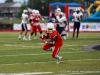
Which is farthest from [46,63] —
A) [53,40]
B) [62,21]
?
[62,21]

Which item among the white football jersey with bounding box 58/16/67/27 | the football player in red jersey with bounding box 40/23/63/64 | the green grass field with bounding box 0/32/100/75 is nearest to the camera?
the green grass field with bounding box 0/32/100/75

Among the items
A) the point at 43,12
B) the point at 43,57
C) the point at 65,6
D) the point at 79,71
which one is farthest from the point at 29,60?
the point at 43,12

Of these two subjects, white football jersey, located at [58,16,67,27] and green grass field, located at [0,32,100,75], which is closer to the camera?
green grass field, located at [0,32,100,75]

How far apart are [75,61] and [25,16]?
13099mm

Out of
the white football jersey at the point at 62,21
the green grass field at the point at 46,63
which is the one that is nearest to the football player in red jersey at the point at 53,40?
the green grass field at the point at 46,63

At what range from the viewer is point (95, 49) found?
18.6 m

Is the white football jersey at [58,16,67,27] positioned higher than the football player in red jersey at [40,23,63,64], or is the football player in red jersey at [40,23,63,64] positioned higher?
the football player in red jersey at [40,23,63,64]

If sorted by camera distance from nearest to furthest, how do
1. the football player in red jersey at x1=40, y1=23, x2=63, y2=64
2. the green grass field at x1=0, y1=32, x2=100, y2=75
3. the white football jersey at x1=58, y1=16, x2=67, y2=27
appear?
the green grass field at x1=0, y1=32, x2=100, y2=75 → the football player in red jersey at x1=40, y1=23, x2=63, y2=64 → the white football jersey at x1=58, y1=16, x2=67, y2=27

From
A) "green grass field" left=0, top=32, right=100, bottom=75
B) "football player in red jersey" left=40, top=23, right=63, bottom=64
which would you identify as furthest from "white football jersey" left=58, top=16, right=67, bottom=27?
"football player in red jersey" left=40, top=23, right=63, bottom=64

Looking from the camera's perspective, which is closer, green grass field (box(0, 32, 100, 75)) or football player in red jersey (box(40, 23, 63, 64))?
green grass field (box(0, 32, 100, 75))

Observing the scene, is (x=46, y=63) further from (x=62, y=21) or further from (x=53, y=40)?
(x=62, y=21)

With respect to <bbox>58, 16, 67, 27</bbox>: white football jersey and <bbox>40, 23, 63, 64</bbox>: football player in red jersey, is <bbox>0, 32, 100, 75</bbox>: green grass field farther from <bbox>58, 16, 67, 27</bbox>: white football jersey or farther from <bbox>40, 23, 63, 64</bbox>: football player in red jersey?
<bbox>58, 16, 67, 27</bbox>: white football jersey

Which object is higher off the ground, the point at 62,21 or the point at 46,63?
the point at 46,63

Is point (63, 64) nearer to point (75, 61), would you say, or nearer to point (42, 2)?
point (75, 61)
